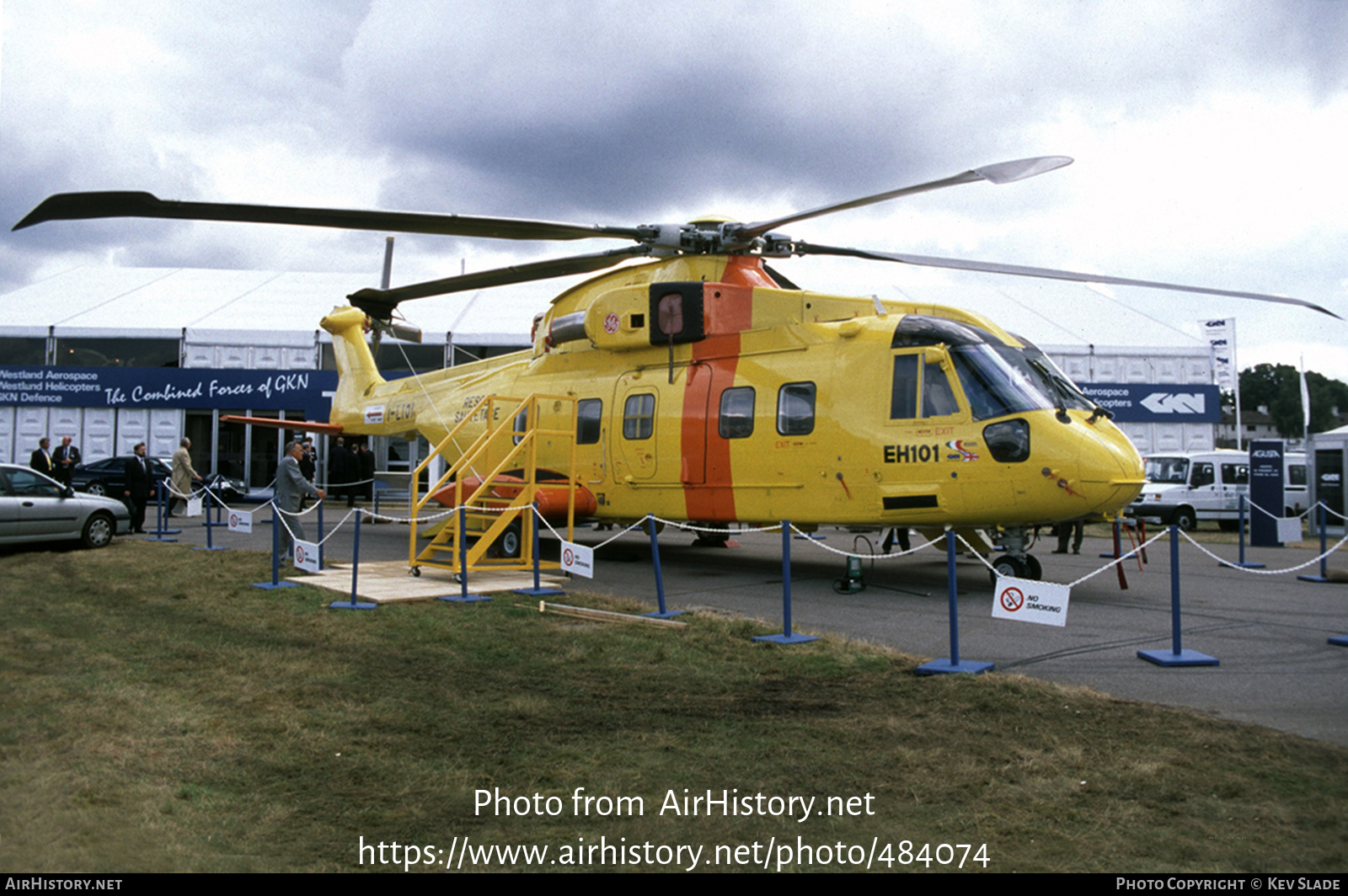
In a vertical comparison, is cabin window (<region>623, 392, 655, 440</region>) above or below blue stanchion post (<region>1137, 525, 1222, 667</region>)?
above

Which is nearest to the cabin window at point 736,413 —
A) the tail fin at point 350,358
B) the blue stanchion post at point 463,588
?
the blue stanchion post at point 463,588

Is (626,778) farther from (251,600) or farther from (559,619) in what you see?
(251,600)

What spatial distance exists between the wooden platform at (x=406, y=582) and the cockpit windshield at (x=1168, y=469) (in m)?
18.1

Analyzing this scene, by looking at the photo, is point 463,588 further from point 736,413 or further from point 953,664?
point 953,664

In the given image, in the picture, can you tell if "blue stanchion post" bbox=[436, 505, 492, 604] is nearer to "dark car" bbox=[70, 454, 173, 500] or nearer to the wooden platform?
the wooden platform

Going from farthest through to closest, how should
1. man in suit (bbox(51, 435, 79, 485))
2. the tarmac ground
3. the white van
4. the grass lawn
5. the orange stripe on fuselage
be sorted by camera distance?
the white van, man in suit (bbox(51, 435, 79, 485)), the orange stripe on fuselage, the tarmac ground, the grass lawn

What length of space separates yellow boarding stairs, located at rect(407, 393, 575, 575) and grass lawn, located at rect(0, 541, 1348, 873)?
4.00m

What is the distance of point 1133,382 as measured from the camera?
27203 mm

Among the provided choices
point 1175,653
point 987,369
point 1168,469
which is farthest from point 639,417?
point 1168,469

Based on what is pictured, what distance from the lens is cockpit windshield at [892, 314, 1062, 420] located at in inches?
377

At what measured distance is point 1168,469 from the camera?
911 inches

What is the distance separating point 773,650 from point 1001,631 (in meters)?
2.36

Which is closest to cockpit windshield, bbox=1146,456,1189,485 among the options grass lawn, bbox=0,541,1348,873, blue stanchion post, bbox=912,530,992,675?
blue stanchion post, bbox=912,530,992,675

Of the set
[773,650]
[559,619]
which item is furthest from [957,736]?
[559,619]
